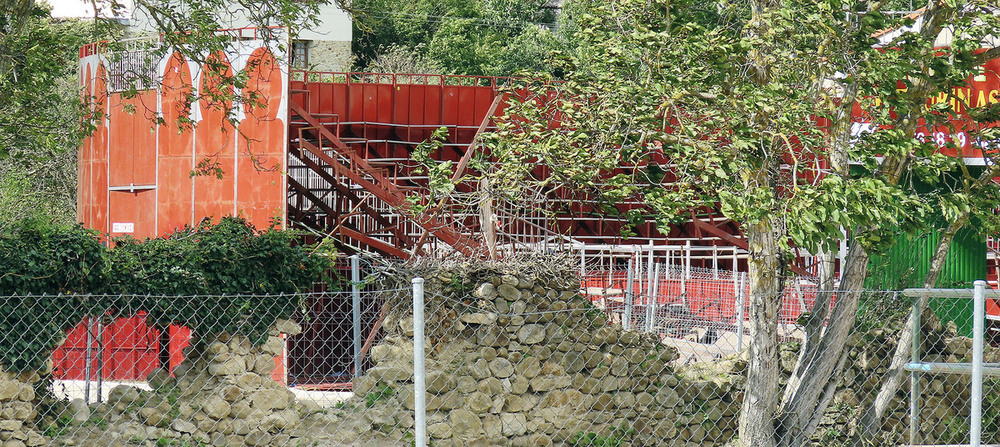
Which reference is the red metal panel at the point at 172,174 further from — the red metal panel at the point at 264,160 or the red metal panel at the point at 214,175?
the red metal panel at the point at 264,160

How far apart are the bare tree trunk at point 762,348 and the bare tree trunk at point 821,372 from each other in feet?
0.83

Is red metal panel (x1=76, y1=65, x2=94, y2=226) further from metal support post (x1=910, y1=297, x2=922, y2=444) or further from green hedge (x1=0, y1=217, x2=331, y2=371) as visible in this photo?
metal support post (x1=910, y1=297, x2=922, y2=444)

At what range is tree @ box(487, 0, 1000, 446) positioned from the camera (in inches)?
305

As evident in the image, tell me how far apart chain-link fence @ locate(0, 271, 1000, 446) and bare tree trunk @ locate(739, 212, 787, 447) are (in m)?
0.81

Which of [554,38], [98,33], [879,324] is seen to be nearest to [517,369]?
[879,324]

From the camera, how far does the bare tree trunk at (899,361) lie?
8610 mm

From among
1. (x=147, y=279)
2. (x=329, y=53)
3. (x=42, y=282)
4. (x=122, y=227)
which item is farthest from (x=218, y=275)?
(x=329, y=53)

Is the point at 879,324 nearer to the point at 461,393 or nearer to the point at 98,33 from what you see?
the point at 461,393

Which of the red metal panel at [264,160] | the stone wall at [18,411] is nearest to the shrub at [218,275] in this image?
the stone wall at [18,411]

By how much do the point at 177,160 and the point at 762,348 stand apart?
11.6 meters

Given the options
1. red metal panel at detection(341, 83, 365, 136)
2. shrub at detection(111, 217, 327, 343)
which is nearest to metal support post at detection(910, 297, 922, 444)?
shrub at detection(111, 217, 327, 343)

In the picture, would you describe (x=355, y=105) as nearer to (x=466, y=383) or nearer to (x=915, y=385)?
(x=466, y=383)

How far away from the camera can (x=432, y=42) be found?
38.2 metres

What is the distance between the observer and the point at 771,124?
841 cm
